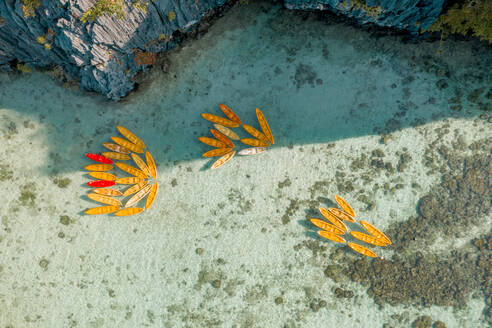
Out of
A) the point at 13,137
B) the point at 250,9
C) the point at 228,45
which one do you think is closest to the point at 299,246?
the point at 228,45

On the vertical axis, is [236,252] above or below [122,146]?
below

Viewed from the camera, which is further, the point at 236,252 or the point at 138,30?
the point at 236,252

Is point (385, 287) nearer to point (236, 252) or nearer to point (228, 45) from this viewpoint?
point (236, 252)

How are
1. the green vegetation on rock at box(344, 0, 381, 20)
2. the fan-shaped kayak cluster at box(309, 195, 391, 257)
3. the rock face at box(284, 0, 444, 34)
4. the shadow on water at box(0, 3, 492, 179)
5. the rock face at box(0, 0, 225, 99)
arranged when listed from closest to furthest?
the rock face at box(0, 0, 225, 99) < the rock face at box(284, 0, 444, 34) < the green vegetation on rock at box(344, 0, 381, 20) < the fan-shaped kayak cluster at box(309, 195, 391, 257) < the shadow on water at box(0, 3, 492, 179)

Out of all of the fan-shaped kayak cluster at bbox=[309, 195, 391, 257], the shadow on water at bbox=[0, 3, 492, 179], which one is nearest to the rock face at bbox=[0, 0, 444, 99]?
the shadow on water at bbox=[0, 3, 492, 179]

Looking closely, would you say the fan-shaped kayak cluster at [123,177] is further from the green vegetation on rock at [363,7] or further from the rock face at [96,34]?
the green vegetation on rock at [363,7]

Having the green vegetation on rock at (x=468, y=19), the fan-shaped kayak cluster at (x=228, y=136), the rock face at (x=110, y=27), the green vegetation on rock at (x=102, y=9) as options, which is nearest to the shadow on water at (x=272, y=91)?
the fan-shaped kayak cluster at (x=228, y=136)

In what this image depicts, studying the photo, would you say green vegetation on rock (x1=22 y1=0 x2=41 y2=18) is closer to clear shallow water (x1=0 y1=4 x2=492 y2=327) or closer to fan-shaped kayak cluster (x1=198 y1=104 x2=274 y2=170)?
clear shallow water (x1=0 y1=4 x2=492 y2=327)
